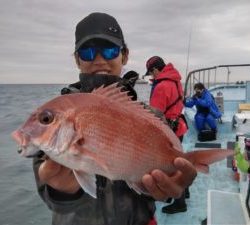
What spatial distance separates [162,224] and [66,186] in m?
3.02

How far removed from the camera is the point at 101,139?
1594 mm

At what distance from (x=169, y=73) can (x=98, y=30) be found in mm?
3604

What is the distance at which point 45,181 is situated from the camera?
197 centimetres

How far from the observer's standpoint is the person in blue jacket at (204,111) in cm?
891

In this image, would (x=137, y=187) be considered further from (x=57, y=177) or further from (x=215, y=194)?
(x=215, y=194)

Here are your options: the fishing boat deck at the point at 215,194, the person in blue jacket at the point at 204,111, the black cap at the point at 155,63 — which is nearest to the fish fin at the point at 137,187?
the fishing boat deck at the point at 215,194

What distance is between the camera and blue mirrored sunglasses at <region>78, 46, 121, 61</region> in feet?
7.45

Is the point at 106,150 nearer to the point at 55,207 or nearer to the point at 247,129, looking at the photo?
the point at 55,207

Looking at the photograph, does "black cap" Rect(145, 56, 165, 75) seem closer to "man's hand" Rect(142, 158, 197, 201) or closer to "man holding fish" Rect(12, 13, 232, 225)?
"man holding fish" Rect(12, 13, 232, 225)

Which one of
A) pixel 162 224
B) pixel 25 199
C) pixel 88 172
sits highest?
pixel 88 172

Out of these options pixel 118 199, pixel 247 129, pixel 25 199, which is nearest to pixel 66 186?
pixel 118 199

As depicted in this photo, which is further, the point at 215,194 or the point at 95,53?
the point at 215,194

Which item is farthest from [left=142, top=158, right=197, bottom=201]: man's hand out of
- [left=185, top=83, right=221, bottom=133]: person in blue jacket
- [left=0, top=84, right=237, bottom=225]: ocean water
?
[left=185, top=83, right=221, bottom=133]: person in blue jacket

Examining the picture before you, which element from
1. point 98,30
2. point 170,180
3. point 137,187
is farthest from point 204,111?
point 137,187
